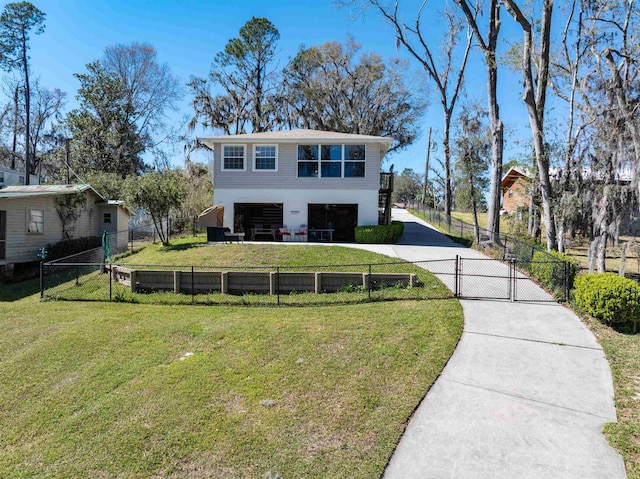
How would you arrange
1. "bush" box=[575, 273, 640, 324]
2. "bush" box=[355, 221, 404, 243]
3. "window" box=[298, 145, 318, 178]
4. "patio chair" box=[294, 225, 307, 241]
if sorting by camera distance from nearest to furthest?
"bush" box=[575, 273, 640, 324], "bush" box=[355, 221, 404, 243], "patio chair" box=[294, 225, 307, 241], "window" box=[298, 145, 318, 178]

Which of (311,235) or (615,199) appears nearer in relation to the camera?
(615,199)

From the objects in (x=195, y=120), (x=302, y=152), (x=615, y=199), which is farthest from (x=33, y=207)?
(x=615, y=199)

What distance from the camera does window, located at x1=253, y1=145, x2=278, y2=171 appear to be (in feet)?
55.5

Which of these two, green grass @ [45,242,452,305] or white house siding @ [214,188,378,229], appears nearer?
green grass @ [45,242,452,305]

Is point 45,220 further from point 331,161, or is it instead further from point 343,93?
point 343,93

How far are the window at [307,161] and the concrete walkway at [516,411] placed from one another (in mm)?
11688

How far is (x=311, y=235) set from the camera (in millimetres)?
17203

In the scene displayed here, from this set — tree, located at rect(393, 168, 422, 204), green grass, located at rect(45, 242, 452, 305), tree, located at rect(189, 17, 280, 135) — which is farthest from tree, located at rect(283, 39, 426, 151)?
tree, located at rect(393, 168, 422, 204)

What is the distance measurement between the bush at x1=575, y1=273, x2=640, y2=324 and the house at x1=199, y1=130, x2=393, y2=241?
10.1 m

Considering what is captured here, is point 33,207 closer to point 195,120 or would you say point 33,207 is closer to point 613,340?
point 195,120

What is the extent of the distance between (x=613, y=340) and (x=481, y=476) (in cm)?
454

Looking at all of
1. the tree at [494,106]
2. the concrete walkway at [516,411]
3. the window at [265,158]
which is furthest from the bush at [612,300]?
the window at [265,158]

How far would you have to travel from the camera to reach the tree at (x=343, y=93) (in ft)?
98.6

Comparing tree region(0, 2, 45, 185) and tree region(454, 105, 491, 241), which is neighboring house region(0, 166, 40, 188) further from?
tree region(454, 105, 491, 241)
